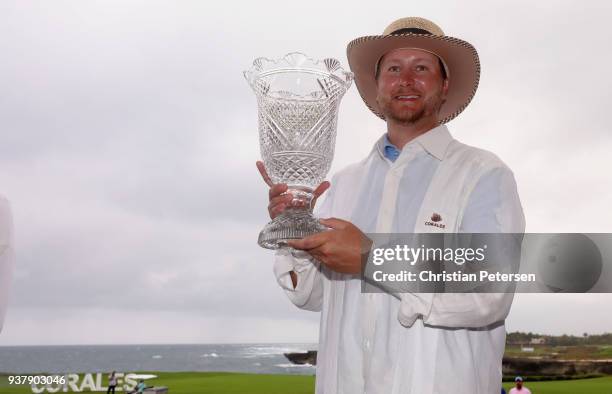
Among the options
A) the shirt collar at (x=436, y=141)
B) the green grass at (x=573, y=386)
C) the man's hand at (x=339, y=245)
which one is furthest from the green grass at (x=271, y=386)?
the man's hand at (x=339, y=245)

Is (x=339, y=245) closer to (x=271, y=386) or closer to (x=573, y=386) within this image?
(x=573, y=386)

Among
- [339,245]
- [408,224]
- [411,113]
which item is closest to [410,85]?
[411,113]

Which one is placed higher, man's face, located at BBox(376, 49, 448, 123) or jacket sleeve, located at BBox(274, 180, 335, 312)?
man's face, located at BBox(376, 49, 448, 123)

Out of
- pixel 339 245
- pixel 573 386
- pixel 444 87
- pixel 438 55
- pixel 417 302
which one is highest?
pixel 438 55

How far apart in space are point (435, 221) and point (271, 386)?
20115mm

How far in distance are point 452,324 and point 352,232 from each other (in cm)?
50

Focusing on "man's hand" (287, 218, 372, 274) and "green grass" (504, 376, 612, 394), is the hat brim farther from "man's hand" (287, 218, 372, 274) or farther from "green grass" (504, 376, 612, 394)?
"green grass" (504, 376, 612, 394)

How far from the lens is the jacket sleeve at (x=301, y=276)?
9.04ft

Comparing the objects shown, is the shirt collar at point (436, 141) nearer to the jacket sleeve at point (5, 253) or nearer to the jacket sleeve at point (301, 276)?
the jacket sleeve at point (301, 276)

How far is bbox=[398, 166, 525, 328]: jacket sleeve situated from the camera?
7.38ft

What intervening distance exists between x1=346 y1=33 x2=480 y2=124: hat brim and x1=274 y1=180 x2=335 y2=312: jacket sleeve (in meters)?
0.86

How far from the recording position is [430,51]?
9.31ft

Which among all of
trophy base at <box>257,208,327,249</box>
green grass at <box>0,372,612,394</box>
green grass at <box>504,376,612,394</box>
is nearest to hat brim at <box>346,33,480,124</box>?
trophy base at <box>257,208,327,249</box>

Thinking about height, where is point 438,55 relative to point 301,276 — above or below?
above
